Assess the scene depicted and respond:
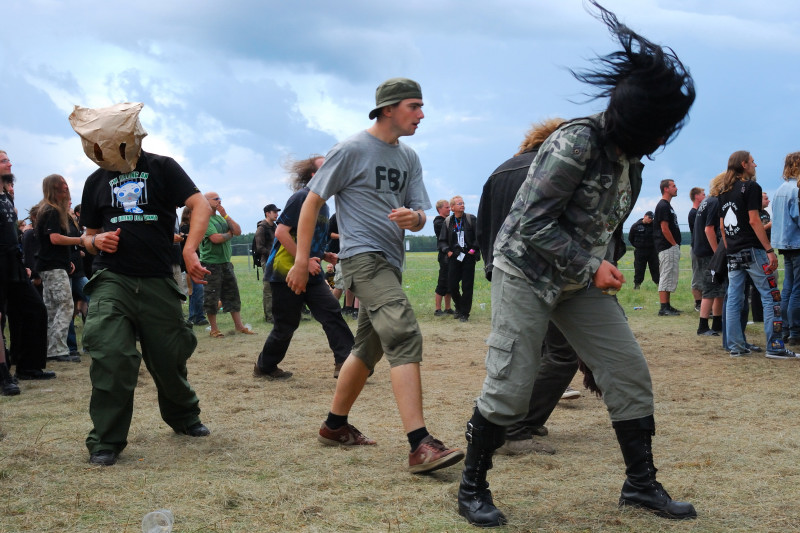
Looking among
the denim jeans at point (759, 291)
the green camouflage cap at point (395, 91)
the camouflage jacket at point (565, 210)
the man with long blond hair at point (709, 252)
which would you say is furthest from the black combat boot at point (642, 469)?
the man with long blond hair at point (709, 252)

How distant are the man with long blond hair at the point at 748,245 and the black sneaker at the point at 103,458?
675 centimetres

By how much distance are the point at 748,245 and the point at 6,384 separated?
24.8ft

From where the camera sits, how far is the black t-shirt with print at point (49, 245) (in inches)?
340

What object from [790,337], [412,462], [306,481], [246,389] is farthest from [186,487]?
[790,337]

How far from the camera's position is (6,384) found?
6891 millimetres

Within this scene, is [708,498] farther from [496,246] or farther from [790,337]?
[790,337]

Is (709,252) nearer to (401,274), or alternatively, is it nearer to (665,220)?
(665,220)

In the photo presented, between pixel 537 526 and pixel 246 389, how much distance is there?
435cm

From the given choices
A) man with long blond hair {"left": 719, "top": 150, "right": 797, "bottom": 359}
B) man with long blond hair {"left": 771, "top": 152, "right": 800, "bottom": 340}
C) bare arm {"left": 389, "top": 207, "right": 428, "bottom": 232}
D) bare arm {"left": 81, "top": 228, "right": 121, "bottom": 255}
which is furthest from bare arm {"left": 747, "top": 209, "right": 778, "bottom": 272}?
bare arm {"left": 81, "top": 228, "right": 121, "bottom": 255}

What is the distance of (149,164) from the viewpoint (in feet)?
15.6

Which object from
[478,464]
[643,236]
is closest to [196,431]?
[478,464]

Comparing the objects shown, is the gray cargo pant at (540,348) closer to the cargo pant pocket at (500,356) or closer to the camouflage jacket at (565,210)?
the cargo pant pocket at (500,356)

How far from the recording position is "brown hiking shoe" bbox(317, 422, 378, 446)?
4762mm

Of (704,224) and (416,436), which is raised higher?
(704,224)
